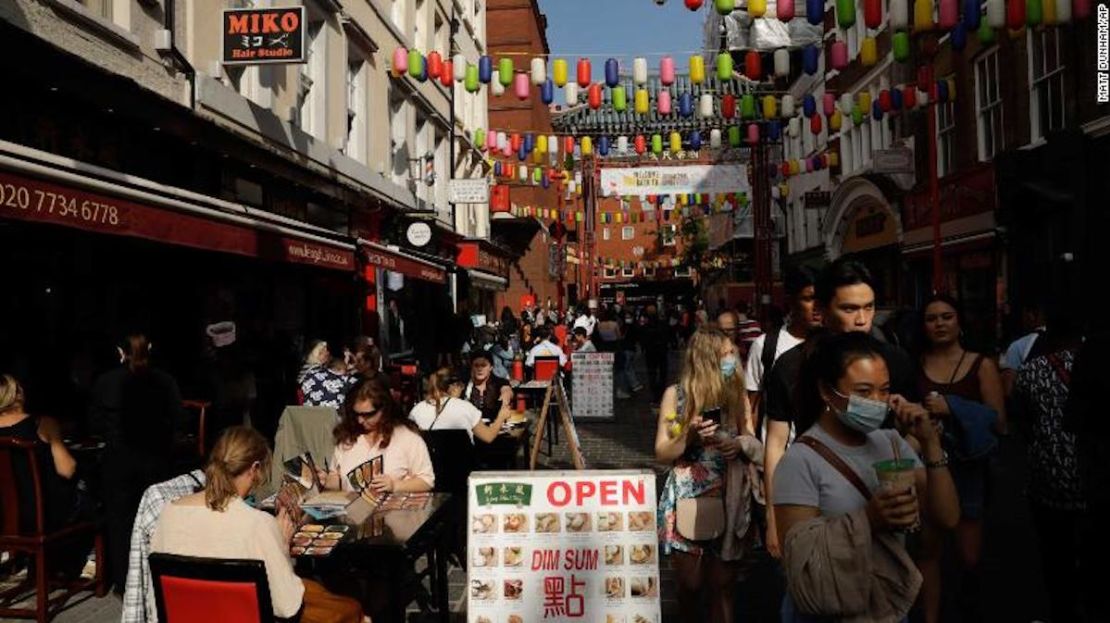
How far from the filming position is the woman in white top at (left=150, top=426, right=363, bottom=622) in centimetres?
361

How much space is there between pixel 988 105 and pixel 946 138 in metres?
2.49

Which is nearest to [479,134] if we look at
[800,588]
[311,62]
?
[311,62]

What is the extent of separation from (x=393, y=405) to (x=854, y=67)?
25198 mm

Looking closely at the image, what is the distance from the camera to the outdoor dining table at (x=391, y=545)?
4219 millimetres

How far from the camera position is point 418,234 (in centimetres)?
1892

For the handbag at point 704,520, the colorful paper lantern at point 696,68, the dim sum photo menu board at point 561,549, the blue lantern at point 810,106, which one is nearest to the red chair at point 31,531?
the dim sum photo menu board at point 561,549

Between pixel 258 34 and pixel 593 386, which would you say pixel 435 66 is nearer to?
pixel 258 34

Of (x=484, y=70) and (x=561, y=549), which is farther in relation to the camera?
(x=484, y=70)

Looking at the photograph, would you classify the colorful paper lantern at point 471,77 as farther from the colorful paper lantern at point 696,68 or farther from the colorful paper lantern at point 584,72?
the colorful paper lantern at point 696,68

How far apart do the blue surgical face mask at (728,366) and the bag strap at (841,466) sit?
1799mm

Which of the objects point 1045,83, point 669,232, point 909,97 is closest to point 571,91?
point 909,97

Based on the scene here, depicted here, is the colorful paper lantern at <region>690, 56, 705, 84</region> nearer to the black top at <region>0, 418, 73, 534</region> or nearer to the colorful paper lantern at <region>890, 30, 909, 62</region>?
the colorful paper lantern at <region>890, 30, 909, 62</region>

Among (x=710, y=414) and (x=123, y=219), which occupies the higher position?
(x=123, y=219)

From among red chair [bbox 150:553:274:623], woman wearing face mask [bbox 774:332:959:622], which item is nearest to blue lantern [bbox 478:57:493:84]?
red chair [bbox 150:553:274:623]
